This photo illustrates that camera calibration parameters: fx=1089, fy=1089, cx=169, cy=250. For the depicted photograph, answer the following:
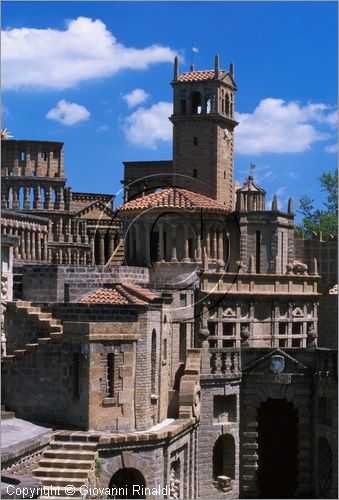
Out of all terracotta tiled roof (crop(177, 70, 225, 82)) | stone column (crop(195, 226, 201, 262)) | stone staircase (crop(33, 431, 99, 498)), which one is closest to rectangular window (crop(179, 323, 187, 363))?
stone column (crop(195, 226, 201, 262))

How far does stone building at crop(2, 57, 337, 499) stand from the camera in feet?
126

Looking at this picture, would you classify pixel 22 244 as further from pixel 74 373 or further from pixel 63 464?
pixel 63 464

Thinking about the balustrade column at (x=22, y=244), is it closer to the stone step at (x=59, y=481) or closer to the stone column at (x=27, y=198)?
the stone column at (x=27, y=198)

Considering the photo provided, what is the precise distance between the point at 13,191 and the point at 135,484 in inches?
1577

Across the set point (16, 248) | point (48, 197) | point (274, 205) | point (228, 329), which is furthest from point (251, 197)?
point (48, 197)

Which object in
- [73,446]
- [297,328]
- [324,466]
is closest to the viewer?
[73,446]

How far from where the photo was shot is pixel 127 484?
129 feet

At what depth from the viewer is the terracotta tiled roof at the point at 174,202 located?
5409 centimetres

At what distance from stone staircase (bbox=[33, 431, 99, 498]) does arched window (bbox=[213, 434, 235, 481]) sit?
1247 centimetres

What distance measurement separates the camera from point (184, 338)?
48344 mm

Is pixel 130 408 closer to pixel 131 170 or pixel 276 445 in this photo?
pixel 276 445

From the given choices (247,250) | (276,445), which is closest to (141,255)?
(247,250)

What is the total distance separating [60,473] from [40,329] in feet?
21.7

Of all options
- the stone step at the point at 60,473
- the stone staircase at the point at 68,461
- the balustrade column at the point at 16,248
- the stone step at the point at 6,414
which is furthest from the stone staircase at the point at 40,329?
the balustrade column at the point at 16,248
